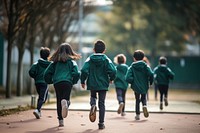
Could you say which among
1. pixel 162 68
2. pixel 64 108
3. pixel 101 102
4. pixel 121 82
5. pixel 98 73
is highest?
pixel 162 68

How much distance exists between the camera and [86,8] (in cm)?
3638

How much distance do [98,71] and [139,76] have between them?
8.53 ft

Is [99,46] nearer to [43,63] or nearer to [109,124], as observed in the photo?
[109,124]

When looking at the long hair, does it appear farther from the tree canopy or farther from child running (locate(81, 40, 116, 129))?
the tree canopy

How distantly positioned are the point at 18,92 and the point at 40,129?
14413 mm

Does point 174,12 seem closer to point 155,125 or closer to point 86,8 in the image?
point 86,8

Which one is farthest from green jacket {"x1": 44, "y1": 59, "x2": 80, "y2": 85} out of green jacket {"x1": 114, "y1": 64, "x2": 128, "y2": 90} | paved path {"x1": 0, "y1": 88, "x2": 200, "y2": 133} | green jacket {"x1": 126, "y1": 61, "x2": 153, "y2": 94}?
green jacket {"x1": 114, "y1": 64, "x2": 128, "y2": 90}

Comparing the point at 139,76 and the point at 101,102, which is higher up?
the point at 139,76

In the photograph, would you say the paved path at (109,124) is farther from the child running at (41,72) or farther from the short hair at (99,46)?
the short hair at (99,46)

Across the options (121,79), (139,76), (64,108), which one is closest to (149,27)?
(121,79)

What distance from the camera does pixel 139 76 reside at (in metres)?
14.3

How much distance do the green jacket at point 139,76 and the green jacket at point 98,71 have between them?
2.34 metres

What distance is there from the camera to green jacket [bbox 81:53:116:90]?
469 inches

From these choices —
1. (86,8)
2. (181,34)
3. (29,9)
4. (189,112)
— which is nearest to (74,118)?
(189,112)
